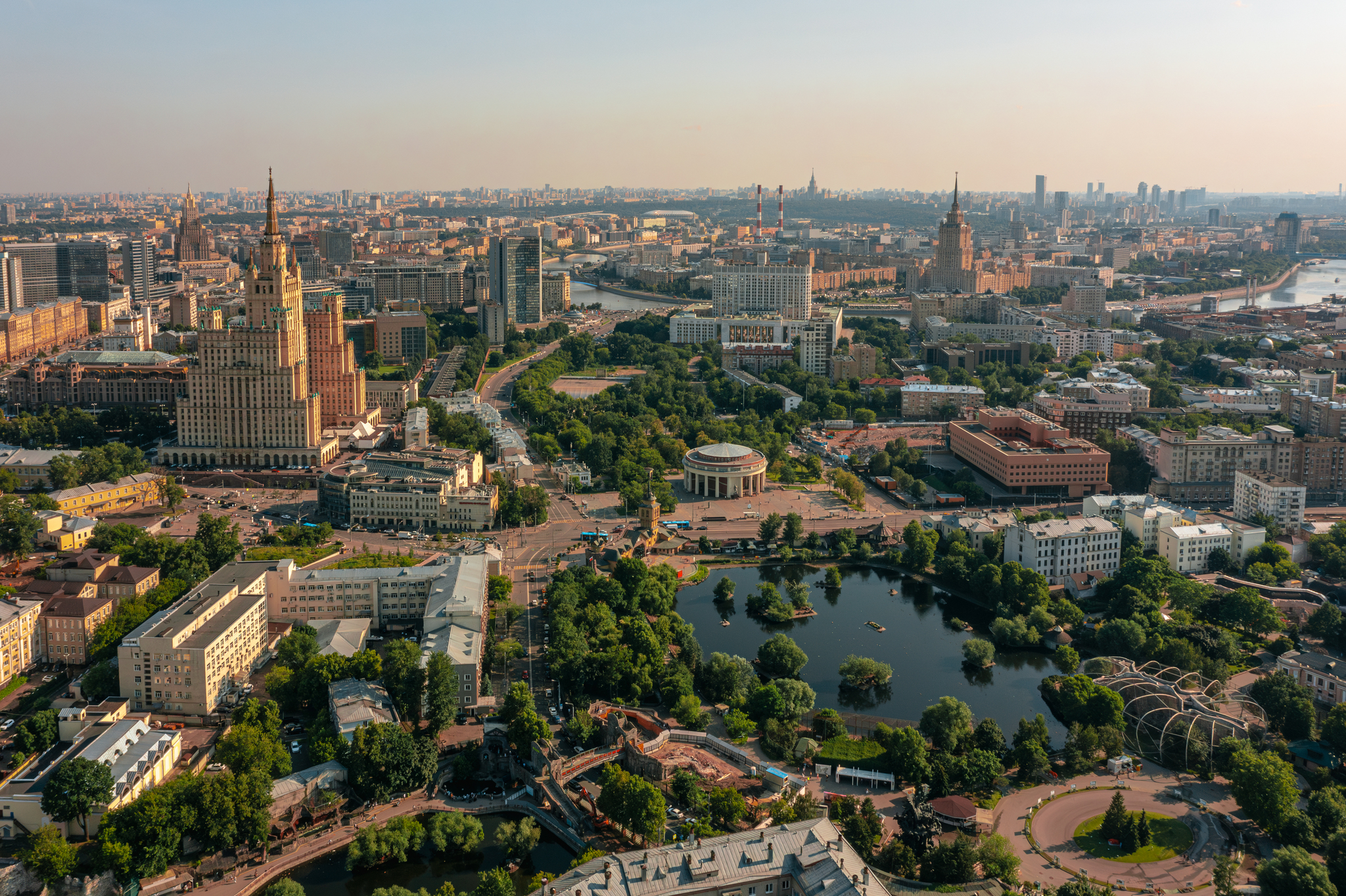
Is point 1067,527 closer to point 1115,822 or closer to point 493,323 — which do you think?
point 1115,822

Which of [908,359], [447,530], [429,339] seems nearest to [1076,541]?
[447,530]

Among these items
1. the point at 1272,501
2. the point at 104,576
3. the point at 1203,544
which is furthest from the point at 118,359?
the point at 1272,501

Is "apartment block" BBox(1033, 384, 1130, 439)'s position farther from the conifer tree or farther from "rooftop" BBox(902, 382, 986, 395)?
the conifer tree

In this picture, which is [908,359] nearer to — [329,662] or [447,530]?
[447,530]

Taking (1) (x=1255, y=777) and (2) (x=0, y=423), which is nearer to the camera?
(1) (x=1255, y=777)

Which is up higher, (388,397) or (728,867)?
(388,397)

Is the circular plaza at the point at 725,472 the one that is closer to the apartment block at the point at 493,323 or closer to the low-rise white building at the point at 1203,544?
the low-rise white building at the point at 1203,544

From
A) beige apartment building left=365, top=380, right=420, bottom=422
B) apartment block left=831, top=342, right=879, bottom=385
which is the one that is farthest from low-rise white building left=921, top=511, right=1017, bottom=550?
beige apartment building left=365, top=380, right=420, bottom=422
